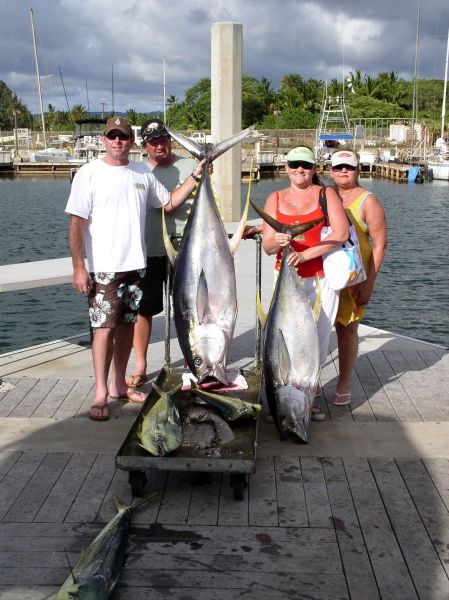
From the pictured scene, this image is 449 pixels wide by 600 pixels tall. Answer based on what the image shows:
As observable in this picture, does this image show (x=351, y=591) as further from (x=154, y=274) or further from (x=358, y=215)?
(x=154, y=274)

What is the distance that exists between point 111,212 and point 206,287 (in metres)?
0.70

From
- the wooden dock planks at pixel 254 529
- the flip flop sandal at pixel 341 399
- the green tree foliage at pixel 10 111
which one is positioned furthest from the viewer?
the green tree foliage at pixel 10 111

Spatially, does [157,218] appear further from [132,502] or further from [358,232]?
[132,502]

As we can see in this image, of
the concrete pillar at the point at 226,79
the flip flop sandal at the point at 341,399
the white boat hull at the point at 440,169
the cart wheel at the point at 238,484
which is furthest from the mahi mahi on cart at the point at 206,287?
the white boat hull at the point at 440,169

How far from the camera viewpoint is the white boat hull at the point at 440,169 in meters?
42.1

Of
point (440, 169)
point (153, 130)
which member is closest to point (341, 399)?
point (153, 130)

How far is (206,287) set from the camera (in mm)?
3537

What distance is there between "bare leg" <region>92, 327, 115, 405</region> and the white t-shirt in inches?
14.0

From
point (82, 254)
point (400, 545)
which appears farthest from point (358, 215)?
point (400, 545)

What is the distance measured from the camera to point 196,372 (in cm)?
356

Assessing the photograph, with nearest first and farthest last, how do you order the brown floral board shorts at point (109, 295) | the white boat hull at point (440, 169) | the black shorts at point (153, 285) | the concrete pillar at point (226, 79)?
1. the brown floral board shorts at point (109, 295)
2. the black shorts at point (153, 285)
3. the concrete pillar at point (226, 79)
4. the white boat hull at point (440, 169)

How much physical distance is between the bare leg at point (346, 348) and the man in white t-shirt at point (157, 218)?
1110mm

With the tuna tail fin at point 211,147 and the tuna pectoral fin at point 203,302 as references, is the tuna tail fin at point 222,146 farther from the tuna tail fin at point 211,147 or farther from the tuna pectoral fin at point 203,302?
the tuna pectoral fin at point 203,302

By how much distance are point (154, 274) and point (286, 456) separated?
1497 mm
